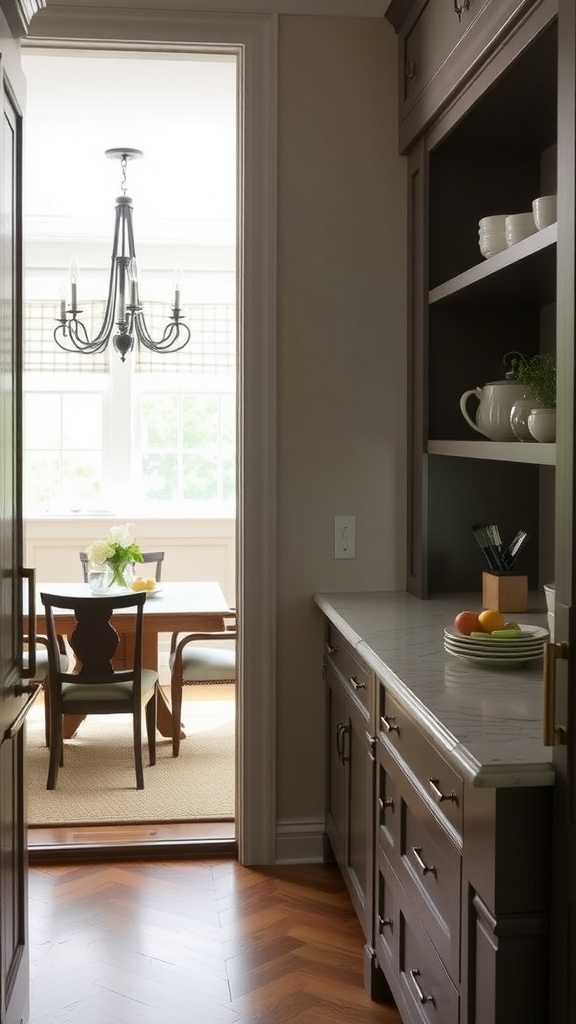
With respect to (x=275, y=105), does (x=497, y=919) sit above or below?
below

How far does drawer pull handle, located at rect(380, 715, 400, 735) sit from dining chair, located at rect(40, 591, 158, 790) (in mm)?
2174

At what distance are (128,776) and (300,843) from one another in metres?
1.47

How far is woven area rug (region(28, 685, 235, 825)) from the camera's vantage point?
161 inches

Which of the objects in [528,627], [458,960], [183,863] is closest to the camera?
[458,960]

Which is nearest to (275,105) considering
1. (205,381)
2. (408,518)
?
(408,518)

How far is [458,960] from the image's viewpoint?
172cm

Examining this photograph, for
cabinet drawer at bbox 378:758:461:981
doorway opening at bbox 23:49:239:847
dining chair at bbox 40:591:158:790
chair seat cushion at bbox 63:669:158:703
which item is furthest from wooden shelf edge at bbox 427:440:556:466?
doorway opening at bbox 23:49:239:847

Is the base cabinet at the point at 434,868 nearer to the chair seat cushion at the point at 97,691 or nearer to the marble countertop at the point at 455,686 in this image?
the marble countertop at the point at 455,686

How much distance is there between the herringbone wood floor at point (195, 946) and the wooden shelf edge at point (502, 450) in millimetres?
1345

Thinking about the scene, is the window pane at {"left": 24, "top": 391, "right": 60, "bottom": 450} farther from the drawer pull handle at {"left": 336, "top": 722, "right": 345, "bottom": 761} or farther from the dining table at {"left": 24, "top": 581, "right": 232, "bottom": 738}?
the drawer pull handle at {"left": 336, "top": 722, "right": 345, "bottom": 761}

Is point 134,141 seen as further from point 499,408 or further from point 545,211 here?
point 545,211

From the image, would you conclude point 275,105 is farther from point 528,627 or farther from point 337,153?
point 528,627

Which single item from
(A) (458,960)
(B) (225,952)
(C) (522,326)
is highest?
(C) (522,326)

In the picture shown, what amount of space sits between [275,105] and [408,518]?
134 cm
